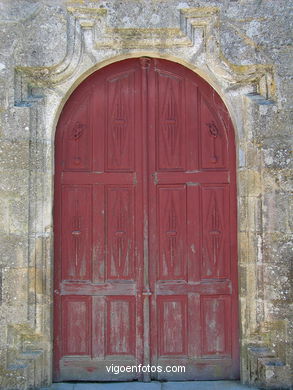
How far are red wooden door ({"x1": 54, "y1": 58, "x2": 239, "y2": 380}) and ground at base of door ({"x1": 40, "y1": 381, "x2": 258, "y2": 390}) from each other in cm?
8

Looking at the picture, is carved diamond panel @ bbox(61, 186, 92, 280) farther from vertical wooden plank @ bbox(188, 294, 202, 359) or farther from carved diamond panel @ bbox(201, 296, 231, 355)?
carved diamond panel @ bbox(201, 296, 231, 355)

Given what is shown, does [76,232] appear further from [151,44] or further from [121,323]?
[151,44]

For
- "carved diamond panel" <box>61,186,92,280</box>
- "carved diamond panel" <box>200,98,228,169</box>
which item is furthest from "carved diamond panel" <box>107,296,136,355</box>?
"carved diamond panel" <box>200,98,228,169</box>

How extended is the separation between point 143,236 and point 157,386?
1248 mm

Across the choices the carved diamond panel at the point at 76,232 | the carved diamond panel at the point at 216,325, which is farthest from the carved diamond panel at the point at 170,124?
the carved diamond panel at the point at 216,325

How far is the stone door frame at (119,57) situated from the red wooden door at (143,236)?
0.16m

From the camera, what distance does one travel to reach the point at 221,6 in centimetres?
413

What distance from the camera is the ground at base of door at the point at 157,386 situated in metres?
4.02

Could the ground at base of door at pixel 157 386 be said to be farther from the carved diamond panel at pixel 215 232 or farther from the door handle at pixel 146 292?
the carved diamond panel at pixel 215 232

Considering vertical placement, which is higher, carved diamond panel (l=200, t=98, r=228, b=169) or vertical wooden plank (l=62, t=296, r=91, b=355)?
carved diamond panel (l=200, t=98, r=228, b=169)

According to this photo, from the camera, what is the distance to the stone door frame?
4.02 meters

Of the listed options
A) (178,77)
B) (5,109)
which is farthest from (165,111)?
(5,109)

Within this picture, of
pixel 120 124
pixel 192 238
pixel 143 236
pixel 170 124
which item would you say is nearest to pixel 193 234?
pixel 192 238

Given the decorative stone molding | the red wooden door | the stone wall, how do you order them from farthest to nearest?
the red wooden door, the decorative stone molding, the stone wall
